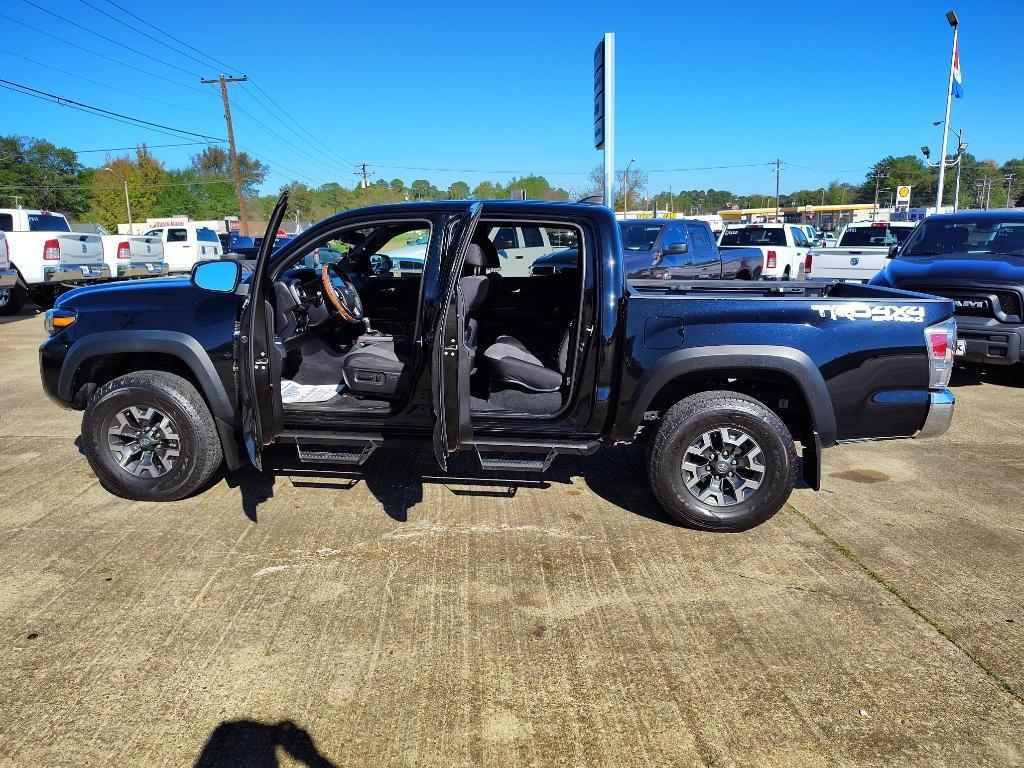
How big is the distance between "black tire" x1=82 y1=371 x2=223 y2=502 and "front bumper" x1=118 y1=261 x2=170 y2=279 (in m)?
15.4

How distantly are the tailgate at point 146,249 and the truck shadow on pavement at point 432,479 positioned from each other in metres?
15.4

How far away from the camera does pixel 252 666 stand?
2.88 m

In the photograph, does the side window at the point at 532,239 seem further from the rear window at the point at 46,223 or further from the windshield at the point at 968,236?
the rear window at the point at 46,223

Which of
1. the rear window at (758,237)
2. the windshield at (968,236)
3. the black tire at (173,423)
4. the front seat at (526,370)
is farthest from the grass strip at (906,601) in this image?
the rear window at (758,237)

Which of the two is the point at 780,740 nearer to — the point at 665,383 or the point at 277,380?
the point at 665,383

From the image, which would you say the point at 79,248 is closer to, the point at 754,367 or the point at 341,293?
the point at 341,293

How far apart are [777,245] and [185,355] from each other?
15860mm

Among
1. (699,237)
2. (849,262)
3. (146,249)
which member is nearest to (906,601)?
(699,237)

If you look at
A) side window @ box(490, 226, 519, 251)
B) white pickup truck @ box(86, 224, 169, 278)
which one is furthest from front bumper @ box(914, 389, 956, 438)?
white pickup truck @ box(86, 224, 169, 278)

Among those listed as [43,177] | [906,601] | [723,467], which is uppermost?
[43,177]

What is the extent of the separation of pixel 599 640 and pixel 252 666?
4.71 ft

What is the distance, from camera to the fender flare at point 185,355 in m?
4.24

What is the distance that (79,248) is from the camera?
49.2ft

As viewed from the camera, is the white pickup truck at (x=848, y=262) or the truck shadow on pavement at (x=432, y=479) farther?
the white pickup truck at (x=848, y=262)
